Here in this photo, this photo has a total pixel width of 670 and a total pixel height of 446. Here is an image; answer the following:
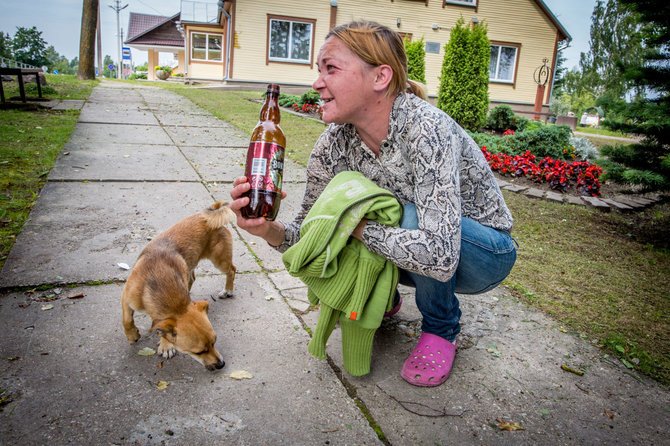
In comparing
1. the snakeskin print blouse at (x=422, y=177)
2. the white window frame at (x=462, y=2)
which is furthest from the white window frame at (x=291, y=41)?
the snakeskin print blouse at (x=422, y=177)

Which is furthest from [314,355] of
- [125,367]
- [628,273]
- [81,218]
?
[628,273]

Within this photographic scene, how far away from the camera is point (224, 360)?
86.9 inches

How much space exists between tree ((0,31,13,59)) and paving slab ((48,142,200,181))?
68455 mm

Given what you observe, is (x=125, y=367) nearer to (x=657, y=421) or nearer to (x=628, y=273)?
(x=657, y=421)

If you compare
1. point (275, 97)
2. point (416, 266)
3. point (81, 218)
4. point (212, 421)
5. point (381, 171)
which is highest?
point (275, 97)

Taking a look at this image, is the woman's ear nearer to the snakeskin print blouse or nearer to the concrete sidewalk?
the snakeskin print blouse

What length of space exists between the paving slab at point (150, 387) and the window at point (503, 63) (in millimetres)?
22842

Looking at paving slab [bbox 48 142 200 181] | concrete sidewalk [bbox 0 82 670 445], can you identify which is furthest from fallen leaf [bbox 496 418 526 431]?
paving slab [bbox 48 142 200 181]

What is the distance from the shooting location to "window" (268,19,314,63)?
67.8 ft

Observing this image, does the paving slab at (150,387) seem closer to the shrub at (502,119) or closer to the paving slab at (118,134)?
the paving slab at (118,134)

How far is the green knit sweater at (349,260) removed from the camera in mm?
1895

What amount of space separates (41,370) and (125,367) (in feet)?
1.17

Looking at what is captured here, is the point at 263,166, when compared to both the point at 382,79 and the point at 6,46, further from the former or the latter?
the point at 6,46

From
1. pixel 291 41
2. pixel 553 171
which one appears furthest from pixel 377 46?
pixel 291 41
